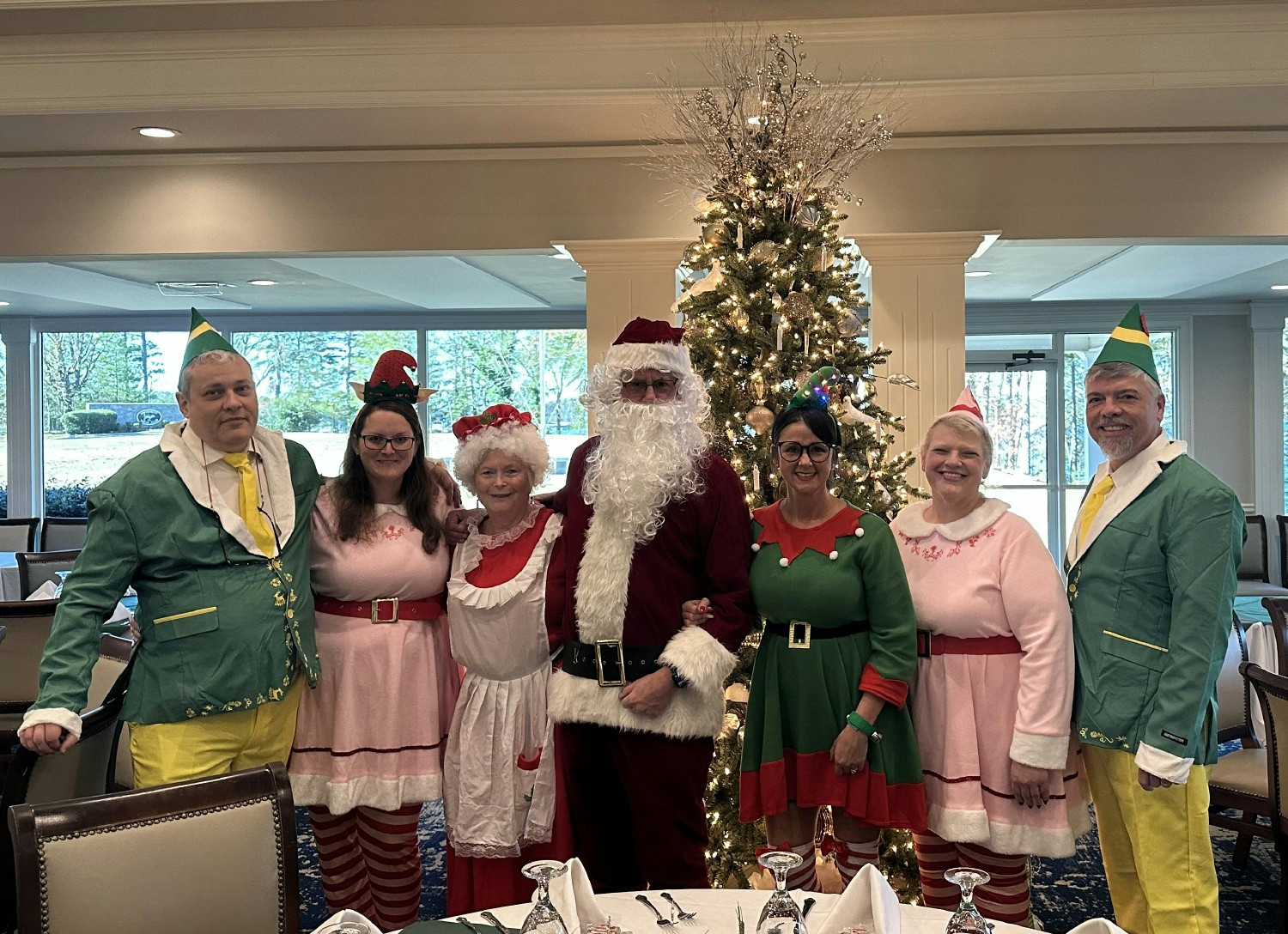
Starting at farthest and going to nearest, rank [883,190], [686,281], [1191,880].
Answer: [883,190], [686,281], [1191,880]

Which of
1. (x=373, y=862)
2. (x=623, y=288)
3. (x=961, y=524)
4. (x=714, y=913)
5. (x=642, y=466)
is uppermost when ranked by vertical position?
(x=623, y=288)

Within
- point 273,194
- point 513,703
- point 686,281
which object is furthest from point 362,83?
point 513,703

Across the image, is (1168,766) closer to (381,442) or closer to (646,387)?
(646,387)

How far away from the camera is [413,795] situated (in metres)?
2.58

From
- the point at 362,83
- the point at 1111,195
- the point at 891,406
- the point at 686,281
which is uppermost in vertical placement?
the point at 362,83

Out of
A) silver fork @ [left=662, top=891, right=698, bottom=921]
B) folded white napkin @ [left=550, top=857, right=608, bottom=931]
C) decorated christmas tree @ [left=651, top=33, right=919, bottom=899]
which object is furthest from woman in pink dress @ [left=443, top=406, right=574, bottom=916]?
folded white napkin @ [left=550, top=857, right=608, bottom=931]

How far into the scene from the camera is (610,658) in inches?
94.3

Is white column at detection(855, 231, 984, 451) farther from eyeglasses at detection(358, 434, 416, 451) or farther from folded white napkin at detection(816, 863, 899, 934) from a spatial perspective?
folded white napkin at detection(816, 863, 899, 934)

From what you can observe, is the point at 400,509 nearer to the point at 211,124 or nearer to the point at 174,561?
the point at 174,561

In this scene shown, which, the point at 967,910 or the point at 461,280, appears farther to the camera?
the point at 461,280

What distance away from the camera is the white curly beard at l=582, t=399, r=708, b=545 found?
2.41 metres

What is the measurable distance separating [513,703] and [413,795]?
1.16 ft

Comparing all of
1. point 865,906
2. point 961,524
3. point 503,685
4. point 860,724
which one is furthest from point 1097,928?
point 503,685

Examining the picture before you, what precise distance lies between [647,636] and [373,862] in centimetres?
103
